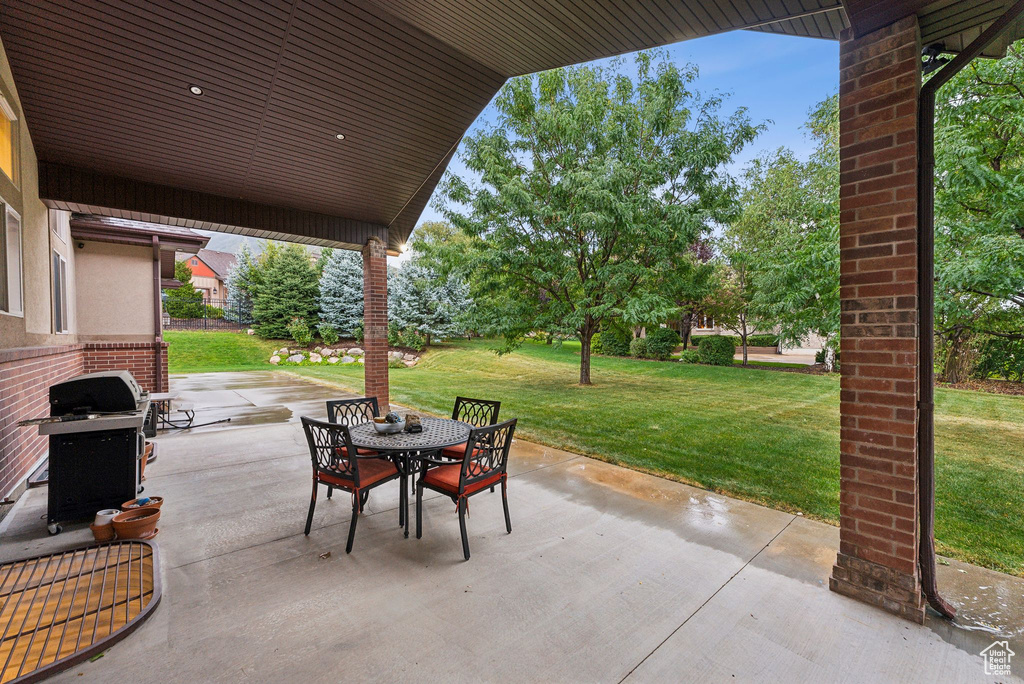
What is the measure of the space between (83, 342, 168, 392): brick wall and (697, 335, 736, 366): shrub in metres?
15.7

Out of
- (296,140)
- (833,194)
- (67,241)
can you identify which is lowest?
(67,241)

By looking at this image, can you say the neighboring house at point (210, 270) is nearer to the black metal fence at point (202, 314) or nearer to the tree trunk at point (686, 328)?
the black metal fence at point (202, 314)

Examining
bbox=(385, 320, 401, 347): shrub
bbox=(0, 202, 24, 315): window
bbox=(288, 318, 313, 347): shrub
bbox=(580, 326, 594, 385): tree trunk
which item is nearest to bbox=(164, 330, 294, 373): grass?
bbox=(288, 318, 313, 347): shrub

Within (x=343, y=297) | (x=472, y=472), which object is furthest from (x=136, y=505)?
(x=343, y=297)

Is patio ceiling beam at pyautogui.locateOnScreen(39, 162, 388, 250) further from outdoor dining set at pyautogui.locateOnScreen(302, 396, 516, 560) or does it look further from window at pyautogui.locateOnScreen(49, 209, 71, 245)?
outdoor dining set at pyautogui.locateOnScreen(302, 396, 516, 560)

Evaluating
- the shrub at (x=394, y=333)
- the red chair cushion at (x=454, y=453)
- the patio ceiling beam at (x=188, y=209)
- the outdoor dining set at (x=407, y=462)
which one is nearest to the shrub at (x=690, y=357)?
the shrub at (x=394, y=333)

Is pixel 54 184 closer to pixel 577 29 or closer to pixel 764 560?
pixel 577 29

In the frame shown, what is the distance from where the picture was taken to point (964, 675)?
1.78m

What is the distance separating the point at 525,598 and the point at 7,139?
5503 millimetres

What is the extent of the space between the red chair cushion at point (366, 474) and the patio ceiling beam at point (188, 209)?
4.34m

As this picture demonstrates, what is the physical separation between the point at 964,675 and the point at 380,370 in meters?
6.72

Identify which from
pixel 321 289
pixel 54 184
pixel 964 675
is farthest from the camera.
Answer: pixel 321 289

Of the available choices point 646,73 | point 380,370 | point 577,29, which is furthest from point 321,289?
point 577,29

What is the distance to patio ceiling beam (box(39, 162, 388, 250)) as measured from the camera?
15.3ft
